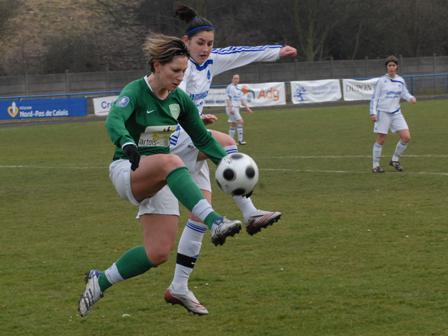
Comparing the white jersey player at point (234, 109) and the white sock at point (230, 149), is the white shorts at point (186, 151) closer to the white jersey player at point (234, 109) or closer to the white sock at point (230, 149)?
the white sock at point (230, 149)

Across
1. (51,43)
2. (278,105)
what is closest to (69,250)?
(278,105)

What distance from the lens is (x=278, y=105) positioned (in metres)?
44.3

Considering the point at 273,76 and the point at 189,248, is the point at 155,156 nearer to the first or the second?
the point at 189,248

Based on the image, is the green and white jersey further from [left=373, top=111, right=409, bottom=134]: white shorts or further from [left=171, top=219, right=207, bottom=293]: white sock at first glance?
[left=373, top=111, right=409, bottom=134]: white shorts

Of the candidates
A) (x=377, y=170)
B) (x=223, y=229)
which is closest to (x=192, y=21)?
(x=223, y=229)

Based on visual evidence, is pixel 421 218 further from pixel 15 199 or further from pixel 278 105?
pixel 278 105

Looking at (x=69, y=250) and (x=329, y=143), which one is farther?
(x=329, y=143)

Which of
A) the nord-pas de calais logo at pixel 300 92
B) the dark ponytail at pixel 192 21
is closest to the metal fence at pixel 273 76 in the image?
the nord-pas de calais logo at pixel 300 92

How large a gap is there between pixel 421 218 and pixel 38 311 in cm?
559

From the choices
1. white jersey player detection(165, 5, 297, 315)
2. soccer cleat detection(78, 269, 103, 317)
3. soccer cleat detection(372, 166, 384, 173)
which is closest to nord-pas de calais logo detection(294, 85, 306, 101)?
soccer cleat detection(372, 166, 384, 173)

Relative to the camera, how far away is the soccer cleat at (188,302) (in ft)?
22.6

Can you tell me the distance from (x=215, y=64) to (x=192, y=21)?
660mm

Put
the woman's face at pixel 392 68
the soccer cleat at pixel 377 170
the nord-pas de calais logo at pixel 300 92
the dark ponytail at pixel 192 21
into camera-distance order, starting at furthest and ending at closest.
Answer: the nord-pas de calais logo at pixel 300 92 < the woman's face at pixel 392 68 < the soccer cleat at pixel 377 170 < the dark ponytail at pixel 192 21

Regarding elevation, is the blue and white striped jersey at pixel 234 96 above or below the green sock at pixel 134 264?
below
